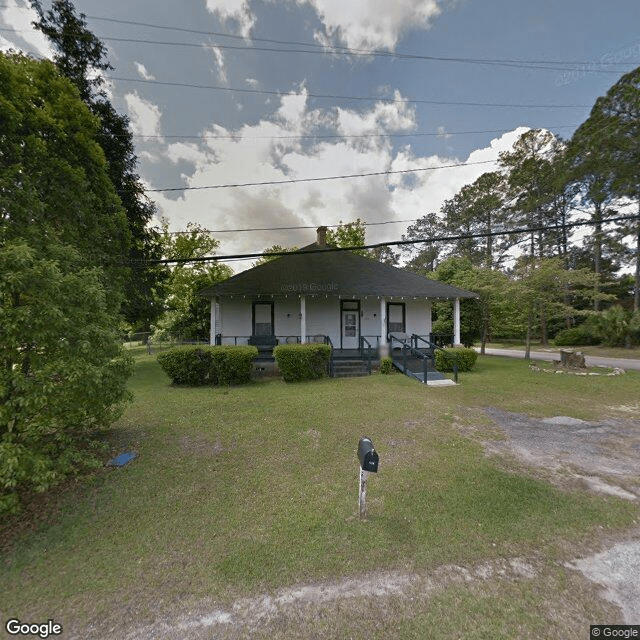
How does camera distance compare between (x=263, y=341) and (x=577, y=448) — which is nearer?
(x=577, y=448)

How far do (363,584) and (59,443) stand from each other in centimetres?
386

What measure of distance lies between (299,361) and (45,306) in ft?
24.5

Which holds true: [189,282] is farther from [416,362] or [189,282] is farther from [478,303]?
[478,303]

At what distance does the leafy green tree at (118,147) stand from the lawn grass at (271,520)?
8.09 m

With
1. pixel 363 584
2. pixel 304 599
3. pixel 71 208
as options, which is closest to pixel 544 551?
pixel 363 584

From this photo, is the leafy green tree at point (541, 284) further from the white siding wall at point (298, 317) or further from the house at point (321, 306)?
the white siding wall at point (298, 317)

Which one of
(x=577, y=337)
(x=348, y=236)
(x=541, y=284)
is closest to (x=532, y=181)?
(x=577, y=337)

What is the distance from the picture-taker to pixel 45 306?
3256 mm

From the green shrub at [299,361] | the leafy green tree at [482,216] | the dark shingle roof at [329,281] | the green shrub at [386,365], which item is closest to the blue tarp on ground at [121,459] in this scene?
the green shrub at [299,361]

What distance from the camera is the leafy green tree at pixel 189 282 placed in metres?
21.3

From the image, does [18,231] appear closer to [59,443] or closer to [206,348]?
[59,443]

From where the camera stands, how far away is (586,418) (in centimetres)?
664

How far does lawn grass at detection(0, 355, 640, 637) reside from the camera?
96.3 inches

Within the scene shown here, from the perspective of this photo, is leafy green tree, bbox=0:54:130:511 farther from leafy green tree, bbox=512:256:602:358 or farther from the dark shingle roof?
leafy green tree, bbox=512:256:602:358
